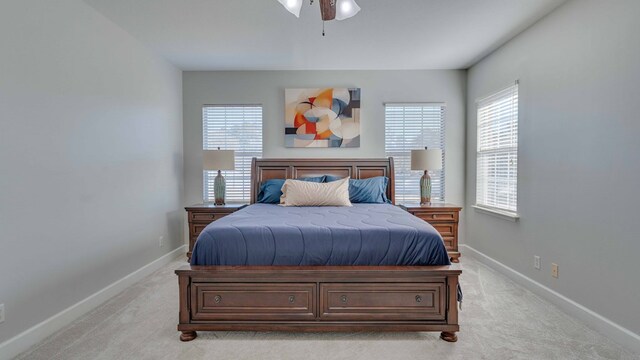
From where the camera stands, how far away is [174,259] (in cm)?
386

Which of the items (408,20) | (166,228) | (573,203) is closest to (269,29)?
(408,20)

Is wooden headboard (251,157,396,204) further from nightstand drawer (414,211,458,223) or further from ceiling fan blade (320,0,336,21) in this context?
ceiling fan blade (320,0,336,21)

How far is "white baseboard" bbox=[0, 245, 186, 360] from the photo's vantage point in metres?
1.84

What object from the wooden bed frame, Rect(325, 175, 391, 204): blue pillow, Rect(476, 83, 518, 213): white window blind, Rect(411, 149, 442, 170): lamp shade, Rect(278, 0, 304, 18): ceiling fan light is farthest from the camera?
Rect(411, 149, 442, 170): lamp shade

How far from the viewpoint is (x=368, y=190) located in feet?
11.9

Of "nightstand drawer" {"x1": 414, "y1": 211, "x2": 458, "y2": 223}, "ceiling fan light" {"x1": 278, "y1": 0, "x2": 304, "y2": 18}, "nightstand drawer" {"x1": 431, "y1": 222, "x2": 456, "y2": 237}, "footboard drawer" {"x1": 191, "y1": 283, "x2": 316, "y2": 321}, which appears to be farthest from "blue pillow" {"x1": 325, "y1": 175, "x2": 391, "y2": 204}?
"ceiling fan light" {"x1": 278, "y1": 0, "x2": 304, "y2": 18}

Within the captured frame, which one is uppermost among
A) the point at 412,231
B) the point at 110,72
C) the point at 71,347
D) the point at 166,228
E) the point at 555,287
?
the point at 110,72

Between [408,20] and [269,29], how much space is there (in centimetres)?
135

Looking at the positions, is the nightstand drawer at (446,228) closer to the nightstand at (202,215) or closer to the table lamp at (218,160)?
the nightstand at (202,215)

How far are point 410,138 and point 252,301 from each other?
10.4 feet

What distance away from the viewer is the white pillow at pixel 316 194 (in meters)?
3.25

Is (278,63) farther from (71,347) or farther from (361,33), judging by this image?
(71,347)

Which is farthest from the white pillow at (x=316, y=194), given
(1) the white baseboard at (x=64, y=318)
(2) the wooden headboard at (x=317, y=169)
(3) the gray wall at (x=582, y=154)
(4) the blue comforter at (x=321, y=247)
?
(3) the gray wall at (x=582, y=154)

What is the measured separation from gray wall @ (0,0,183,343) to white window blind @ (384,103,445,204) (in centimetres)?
313
